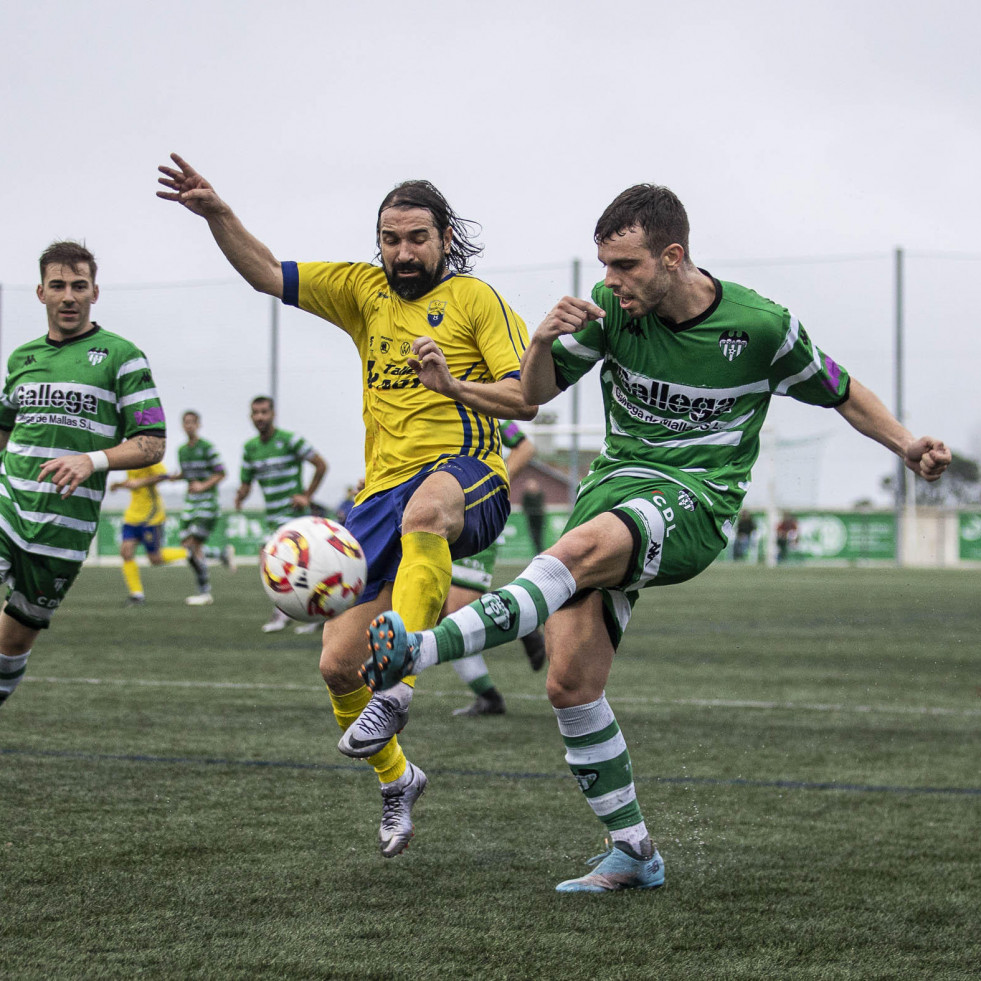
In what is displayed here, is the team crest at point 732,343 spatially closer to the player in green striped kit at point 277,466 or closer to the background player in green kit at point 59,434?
the background player in green kit at point 59,434

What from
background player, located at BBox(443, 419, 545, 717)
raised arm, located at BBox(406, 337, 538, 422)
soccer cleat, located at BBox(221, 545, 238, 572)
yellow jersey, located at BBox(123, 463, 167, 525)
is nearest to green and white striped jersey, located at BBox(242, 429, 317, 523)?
yellow jersey, located at BBox(123, 463, 167, 525)

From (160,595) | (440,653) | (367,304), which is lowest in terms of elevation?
(160,595)

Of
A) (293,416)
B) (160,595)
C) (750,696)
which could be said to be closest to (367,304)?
(750,696)

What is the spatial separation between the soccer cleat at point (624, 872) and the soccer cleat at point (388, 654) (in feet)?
3.56

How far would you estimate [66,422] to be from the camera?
5.05m

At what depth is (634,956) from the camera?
3109 millimetres

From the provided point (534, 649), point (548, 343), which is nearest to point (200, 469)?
point (534, 649)

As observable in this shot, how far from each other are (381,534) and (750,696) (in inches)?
186

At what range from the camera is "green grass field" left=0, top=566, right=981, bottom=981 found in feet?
10.2

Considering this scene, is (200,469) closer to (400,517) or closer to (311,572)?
(400,517)

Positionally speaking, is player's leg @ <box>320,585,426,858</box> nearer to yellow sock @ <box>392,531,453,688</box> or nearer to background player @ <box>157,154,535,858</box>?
background player @ <box>157,154,535,858</box>

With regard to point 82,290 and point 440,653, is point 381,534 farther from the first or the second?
point 82,290

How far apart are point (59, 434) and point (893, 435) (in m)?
Answer: 3.08

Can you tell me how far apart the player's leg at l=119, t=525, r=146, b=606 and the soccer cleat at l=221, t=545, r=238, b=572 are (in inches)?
446
